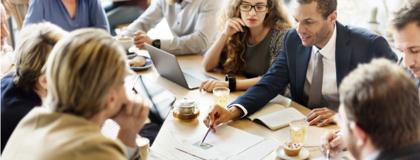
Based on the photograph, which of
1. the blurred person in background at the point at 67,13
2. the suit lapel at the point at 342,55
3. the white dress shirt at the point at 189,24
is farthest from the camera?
the white dress shirt at the point at 189,24

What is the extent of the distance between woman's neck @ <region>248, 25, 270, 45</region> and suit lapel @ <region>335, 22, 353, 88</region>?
624 mm

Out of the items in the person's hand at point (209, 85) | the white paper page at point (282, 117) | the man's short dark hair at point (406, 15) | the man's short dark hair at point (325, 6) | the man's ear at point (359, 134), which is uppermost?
the man's short dark hair at point (406, 15)

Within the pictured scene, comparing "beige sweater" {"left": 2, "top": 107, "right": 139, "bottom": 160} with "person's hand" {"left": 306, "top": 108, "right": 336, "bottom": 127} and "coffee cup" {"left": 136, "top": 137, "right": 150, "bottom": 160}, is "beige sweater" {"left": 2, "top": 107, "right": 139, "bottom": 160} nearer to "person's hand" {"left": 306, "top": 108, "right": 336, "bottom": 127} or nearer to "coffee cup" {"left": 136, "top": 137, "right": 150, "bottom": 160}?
"coffee cup" {"left": 136, "top": 137, "right": 150, "bottom": 160}

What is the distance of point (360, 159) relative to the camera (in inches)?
33.4

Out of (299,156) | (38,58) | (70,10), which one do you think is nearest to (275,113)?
(299,156)

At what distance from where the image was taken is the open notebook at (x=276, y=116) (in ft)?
4.71

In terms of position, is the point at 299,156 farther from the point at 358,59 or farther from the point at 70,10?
the point at 70,10

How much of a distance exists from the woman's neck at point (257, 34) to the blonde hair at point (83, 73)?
160cm

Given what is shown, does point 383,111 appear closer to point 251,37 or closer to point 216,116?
point 216,116

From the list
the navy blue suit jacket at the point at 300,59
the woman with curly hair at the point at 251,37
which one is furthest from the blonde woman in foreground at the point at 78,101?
the woman with curly hair at the point at 251,37

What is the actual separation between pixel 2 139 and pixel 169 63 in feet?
3.08

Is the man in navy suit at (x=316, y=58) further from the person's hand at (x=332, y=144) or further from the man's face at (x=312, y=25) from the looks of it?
the person's hand at (x=332, y=144)

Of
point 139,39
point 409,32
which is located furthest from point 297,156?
point 139,39

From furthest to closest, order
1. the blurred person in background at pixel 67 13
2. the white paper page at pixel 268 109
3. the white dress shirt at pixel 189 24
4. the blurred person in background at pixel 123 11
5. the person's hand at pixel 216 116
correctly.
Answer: the blurred person in background at pixel 123 11 < the white dress shirt at pixel 189 24 < the blurred person in background at pixel 67 13 < the white paper page at pixel 268 109 < the person's hand at pixel 216 116
